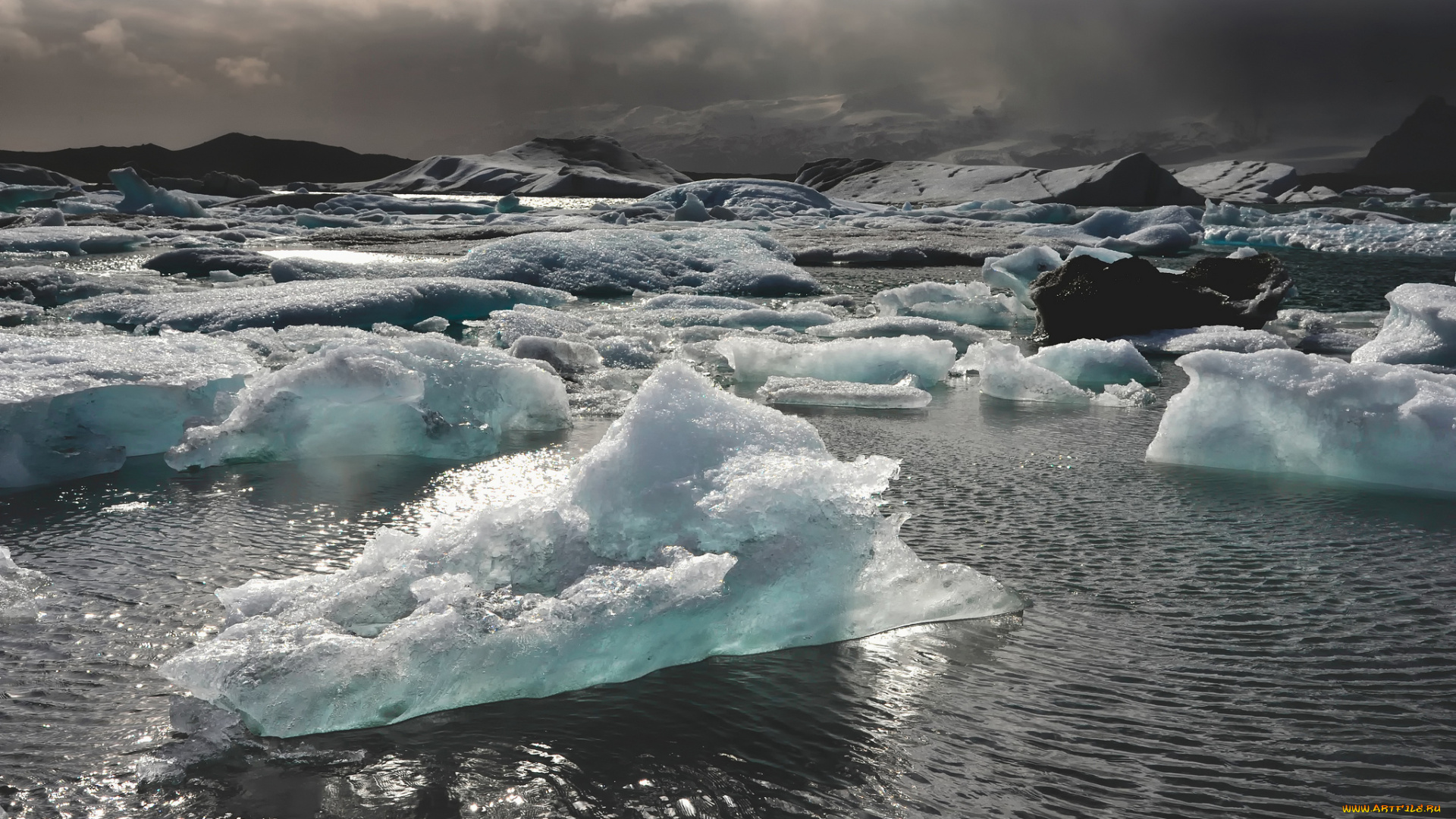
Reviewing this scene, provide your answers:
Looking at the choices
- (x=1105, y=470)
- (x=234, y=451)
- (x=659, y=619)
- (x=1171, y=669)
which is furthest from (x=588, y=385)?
(x=1171, y=669)

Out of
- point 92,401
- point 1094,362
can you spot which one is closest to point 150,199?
point 92,401

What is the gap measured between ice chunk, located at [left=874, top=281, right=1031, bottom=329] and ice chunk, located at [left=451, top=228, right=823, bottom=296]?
167 centimetres

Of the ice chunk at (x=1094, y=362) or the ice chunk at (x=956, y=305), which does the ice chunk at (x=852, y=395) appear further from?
the ice chunk at (x=956, y=305)

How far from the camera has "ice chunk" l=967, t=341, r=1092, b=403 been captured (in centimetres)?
552

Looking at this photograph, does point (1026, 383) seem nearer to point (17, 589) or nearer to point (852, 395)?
point (852, 395)

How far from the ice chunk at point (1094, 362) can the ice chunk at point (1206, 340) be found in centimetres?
106

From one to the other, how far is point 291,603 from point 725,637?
3.13 ft

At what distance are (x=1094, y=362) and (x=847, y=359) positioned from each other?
1.44 meters

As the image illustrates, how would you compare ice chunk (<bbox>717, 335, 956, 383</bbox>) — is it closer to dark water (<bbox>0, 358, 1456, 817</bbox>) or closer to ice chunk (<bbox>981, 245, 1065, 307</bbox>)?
dark water (<bbox>0, 358, 1456, 817</bbox>)

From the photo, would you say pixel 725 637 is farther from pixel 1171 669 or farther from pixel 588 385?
pixel 588 385

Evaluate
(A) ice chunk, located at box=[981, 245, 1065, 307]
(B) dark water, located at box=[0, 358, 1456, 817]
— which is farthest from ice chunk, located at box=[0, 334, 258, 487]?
(A) ice chunk, located at box=[981, 245, 1065, 307]

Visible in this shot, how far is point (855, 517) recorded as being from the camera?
2.50 meters

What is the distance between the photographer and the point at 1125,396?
5.50 meters

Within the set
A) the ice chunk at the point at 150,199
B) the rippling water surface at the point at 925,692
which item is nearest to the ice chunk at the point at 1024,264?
the rippling water surface at the point at 925,692
